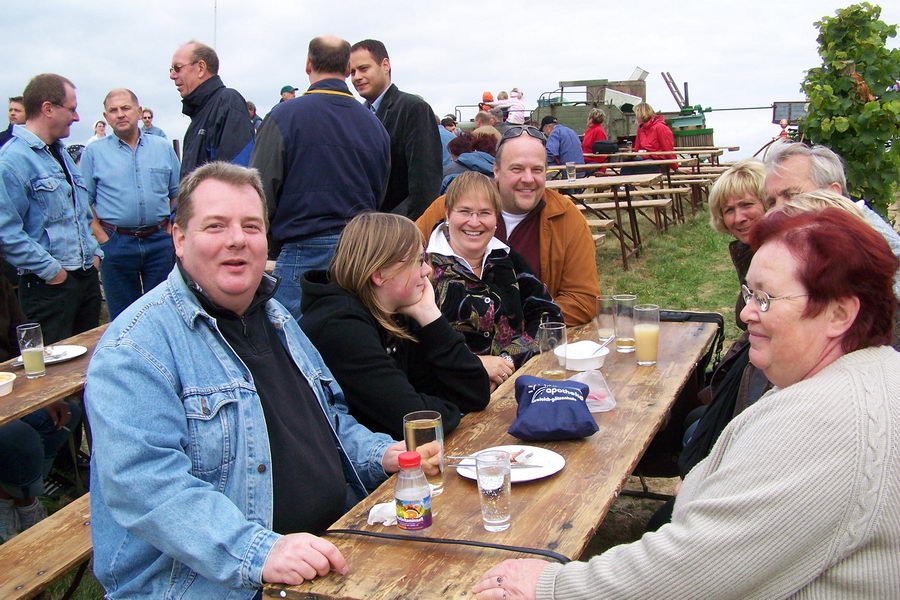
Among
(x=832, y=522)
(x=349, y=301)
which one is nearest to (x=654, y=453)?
(x=349, y=301)

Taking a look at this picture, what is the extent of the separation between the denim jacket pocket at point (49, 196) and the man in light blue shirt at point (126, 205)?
0.67 meters

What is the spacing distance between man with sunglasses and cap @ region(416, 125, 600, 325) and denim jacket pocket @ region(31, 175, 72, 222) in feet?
8.92

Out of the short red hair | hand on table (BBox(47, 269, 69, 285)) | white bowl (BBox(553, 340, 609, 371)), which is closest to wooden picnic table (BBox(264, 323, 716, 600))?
white bowl (BBox(553, 340, 609, 371))

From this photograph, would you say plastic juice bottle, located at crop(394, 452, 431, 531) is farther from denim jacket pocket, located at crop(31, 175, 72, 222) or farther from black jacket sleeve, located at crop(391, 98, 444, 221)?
denim jacket pocket, located at crop(31, 175, 72, 222)

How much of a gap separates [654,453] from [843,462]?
8.28ft

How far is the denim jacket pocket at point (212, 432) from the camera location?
72.0 inches

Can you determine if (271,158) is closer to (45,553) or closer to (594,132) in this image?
(45,553)

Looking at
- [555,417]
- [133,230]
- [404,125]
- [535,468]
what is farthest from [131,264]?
[535,468]

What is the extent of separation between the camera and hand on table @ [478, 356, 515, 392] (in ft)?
10.2

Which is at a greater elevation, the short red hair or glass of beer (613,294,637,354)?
the short red hair

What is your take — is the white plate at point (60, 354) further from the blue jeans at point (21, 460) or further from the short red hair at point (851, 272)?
the short red hair at point (851, 272)

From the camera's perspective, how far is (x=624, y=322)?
316 cm

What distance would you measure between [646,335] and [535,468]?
1.13 m

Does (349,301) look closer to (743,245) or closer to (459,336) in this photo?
(459,336)
